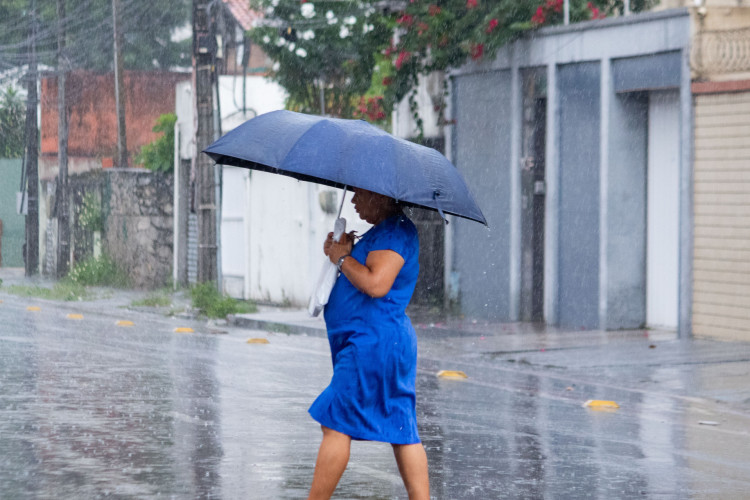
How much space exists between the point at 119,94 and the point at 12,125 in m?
24.1

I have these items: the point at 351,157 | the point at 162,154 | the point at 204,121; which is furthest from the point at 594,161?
the point at 162,154

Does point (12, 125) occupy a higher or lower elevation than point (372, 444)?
higher

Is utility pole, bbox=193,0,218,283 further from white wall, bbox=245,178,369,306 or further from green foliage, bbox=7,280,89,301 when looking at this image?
green foliage, bbox=7,280,89,301

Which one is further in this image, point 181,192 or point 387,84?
point 181,192

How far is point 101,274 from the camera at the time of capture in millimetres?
28703

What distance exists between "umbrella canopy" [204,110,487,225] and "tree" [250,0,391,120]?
1816cm

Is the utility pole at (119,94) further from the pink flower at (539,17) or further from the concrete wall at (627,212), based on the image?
the concrete wall at (627,212)

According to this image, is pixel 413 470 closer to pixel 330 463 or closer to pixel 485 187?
pixel 330 463

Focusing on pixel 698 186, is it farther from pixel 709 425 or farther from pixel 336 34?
pixel 336 34

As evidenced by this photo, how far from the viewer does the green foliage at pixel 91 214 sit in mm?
30391

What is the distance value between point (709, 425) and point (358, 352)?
16.6 feet

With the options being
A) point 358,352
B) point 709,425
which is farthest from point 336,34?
point 358,352

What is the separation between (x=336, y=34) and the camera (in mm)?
27344

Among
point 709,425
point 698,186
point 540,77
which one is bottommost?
point 709,425
